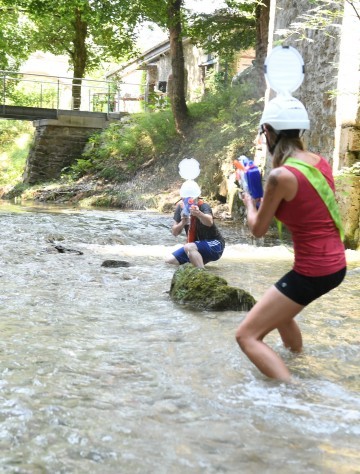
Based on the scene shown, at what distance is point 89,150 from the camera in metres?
24.4

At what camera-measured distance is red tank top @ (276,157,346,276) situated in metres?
3.29

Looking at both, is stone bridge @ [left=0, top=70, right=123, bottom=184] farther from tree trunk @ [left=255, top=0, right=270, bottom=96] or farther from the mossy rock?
the mossy rock

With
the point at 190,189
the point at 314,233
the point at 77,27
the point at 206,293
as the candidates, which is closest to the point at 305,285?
the point at 314,233

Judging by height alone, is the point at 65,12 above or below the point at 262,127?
above

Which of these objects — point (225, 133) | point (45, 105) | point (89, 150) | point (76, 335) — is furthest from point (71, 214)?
point (45, 105)

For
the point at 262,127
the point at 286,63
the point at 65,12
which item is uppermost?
the point at 65,12

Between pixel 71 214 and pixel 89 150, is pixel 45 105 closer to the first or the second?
pixel 89 150

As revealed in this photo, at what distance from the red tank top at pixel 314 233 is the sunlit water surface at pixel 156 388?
763 millimetres

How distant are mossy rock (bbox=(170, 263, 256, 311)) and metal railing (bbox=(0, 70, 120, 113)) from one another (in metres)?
18.1

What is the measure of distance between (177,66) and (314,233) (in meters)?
18.0

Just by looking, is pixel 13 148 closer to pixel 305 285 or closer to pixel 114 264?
pixel 114 264

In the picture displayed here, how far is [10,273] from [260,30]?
13243mm

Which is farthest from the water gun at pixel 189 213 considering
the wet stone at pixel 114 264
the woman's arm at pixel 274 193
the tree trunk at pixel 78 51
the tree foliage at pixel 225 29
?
the tree trunk at pixel 78 51

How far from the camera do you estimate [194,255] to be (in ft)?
24.4
